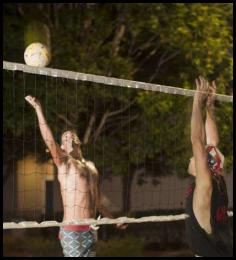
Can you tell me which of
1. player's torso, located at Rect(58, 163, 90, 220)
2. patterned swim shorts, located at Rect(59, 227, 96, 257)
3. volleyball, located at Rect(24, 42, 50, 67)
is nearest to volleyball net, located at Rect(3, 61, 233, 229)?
volleyball, located at Rect(24, 42, 50, 67)

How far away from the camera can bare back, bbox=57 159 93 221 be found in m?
11.4

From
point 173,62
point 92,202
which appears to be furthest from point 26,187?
point 92,202

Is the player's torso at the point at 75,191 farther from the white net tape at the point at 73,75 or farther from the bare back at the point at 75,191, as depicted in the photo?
the white net tape at the point at 73,75

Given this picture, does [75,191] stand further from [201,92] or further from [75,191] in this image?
[201,92]

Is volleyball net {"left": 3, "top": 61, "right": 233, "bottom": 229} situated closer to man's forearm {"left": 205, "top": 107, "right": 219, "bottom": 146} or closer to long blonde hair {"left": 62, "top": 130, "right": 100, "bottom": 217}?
man's forearm {"left": 205, "top": 107, "right": 219, "bottom": 146}

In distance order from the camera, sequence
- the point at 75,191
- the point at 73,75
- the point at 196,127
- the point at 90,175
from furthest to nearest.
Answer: the point at 90,175
the point at 75,191
the point at 73,75
the point at 196,127

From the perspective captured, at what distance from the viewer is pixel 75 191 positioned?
11.4 meters

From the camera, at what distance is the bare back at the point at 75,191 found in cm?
1141

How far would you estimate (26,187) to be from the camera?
85.3 ft

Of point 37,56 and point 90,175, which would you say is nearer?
point 90,175

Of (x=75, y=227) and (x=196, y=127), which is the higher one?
(x=196, y=127)

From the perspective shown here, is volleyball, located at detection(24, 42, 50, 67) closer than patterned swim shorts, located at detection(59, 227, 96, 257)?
No

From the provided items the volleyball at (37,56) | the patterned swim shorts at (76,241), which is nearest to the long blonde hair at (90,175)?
the patterned swim shorts at (76,241)

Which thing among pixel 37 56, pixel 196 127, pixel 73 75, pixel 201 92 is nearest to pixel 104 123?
pixel 37 56
